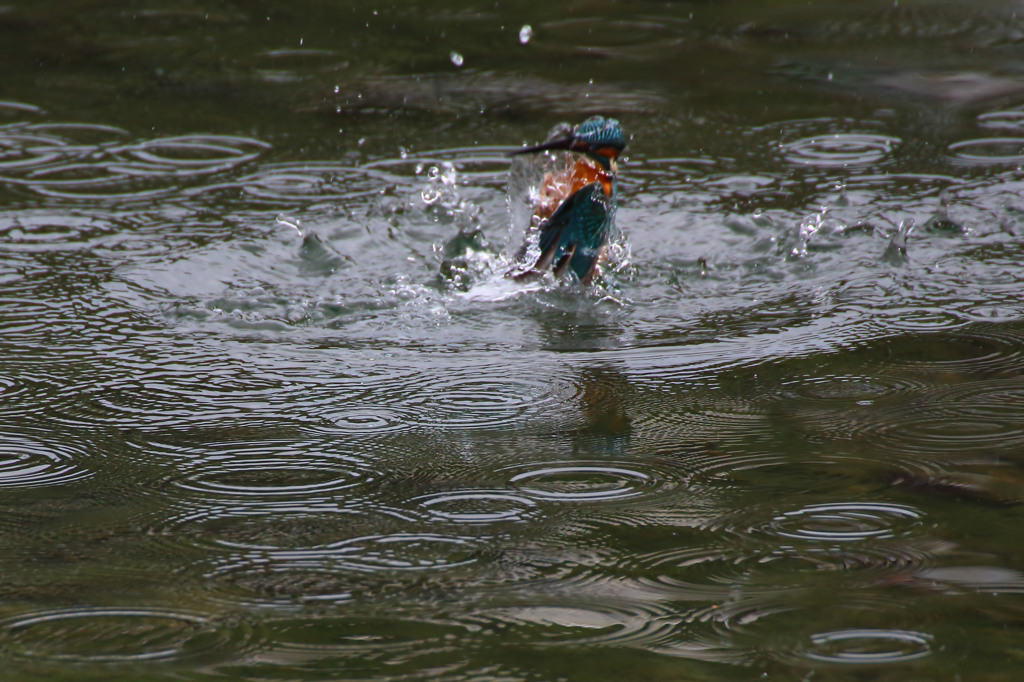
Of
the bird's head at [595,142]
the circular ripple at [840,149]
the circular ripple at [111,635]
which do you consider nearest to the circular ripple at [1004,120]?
the circular ripple at [840,149]

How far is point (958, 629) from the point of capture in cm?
176

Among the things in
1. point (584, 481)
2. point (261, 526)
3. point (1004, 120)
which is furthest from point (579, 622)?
point (1004, 120)

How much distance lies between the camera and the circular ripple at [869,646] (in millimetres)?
1692

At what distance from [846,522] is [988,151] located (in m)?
3.73

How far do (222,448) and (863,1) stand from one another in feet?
20.3

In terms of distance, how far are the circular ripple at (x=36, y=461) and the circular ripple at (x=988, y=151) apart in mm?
4057

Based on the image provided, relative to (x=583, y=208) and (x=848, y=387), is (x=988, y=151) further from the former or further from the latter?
(x=848, y=387)

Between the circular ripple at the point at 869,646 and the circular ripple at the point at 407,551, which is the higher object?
the circular ripple at the point at 407,551

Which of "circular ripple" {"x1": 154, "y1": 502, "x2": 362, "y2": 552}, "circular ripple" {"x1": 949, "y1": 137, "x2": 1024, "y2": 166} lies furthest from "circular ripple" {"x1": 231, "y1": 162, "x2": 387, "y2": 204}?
"circular ripple" {"x1": 154, "y1": 502, "x2": 362, "y2": 552}

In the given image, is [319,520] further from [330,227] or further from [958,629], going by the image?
[330,227]

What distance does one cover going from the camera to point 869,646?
5.65ft

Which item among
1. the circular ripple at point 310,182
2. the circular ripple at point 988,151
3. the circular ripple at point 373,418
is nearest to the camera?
the circular ripple at point 373,418

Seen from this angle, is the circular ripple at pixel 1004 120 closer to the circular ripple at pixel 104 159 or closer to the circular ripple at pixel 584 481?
the circular ripple at pixel 104 159

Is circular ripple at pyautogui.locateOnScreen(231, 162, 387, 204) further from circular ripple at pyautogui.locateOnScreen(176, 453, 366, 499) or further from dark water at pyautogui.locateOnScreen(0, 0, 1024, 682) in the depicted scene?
circular ripple at pyautogui.locateOnScreen(176, 453, 366, 499)
